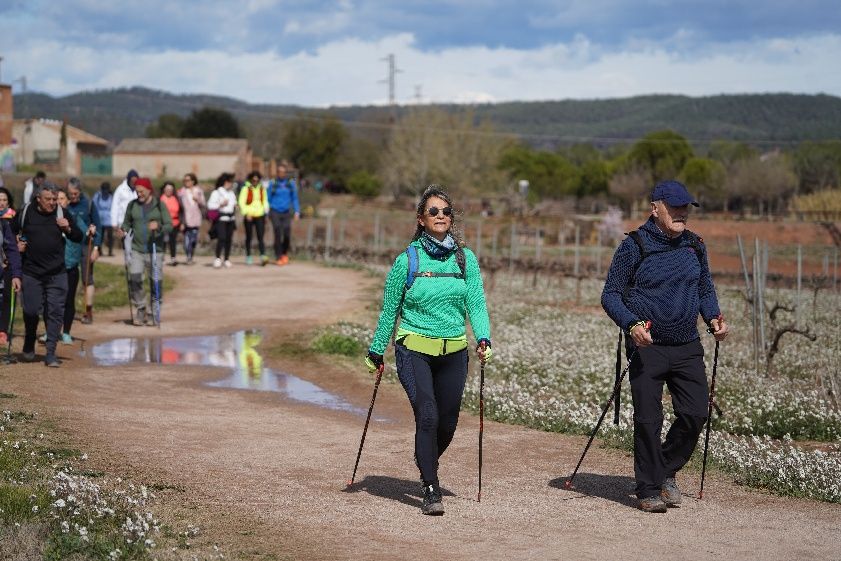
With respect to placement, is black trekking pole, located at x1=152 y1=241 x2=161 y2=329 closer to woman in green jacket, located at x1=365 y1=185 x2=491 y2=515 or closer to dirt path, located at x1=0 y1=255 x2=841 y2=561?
dirt path, located at x1=0 y1=255 x2=841 y2=561

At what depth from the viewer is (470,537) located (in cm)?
800

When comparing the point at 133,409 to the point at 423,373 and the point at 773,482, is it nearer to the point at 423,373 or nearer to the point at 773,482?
the point at 423,373

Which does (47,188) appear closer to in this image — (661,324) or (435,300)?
(435,300)

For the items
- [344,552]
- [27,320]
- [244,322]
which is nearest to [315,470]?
[344,552]

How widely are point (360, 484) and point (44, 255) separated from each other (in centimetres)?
649

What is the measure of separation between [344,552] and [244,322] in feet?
43.3

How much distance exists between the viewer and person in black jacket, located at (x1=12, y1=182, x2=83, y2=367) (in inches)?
571

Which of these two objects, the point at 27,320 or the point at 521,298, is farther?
the point at 521,298

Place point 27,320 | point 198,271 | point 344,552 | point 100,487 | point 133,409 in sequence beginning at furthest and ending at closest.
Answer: point 198,271 < point 27,320 < point 133,409 < point 100,487 < point 344,552

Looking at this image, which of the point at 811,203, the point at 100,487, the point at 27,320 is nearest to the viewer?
the point at 100,487

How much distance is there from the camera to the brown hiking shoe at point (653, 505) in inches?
344

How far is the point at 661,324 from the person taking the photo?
29.0 feet

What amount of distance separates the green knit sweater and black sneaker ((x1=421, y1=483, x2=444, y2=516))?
989 millimetres

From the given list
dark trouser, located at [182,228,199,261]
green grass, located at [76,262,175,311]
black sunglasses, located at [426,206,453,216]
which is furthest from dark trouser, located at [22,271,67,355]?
dark trouser, located at [182,228,199,261]
